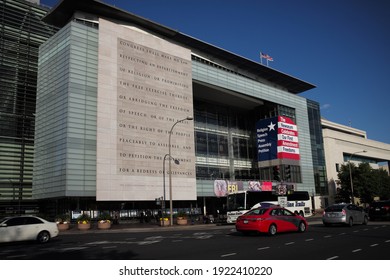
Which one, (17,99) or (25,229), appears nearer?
(25,229)

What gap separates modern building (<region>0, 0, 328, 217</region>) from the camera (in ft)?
149

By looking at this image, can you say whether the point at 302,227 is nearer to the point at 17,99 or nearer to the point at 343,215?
the point at 343,215

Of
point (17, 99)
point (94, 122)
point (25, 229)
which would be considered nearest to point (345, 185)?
point (94, 122)

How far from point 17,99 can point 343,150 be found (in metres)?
80.3

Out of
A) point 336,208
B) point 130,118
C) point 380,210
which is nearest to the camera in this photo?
point 336,208

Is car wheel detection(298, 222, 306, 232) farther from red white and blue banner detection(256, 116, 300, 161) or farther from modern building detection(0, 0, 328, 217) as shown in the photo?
red white and blue banner detection(256, 116, 300, 161)

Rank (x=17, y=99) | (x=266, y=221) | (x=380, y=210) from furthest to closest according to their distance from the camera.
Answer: (x=17, y=99)
(x=380, y=210)
(x=266, y=221)

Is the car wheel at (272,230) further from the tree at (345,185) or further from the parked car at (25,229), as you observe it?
the tree at (345,185)

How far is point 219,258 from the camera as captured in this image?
1080 centimetres

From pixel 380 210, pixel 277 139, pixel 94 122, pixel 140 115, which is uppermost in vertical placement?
pixel 140 115

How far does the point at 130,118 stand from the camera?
4959 centimetres

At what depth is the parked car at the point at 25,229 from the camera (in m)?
17.7
